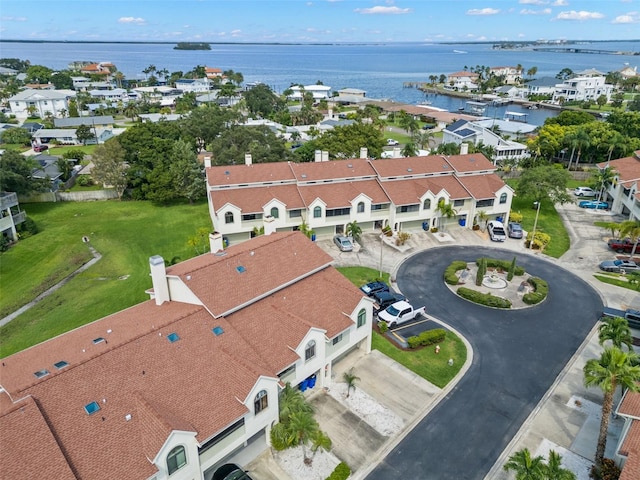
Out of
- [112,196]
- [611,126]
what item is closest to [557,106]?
[611,126]

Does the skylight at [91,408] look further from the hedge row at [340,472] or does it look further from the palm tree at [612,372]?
the palm tree at [612,372]

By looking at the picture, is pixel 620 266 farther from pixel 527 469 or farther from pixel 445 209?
pixel 527 469

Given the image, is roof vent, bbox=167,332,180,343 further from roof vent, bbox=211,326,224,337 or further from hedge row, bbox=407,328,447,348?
hedge row, bbox=407,328,447,348

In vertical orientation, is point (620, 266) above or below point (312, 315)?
below

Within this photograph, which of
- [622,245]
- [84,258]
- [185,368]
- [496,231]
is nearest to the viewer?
[185,368]

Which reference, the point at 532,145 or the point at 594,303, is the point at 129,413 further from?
the point at 532,145

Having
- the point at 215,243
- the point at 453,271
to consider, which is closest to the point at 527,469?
the point at 215,243

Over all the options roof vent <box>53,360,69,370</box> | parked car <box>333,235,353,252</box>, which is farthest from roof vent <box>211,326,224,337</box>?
parked car <box>333,235,353,252</box>

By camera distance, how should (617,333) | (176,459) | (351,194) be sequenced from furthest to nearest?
(351,194)
(617,333)
(176,459)
